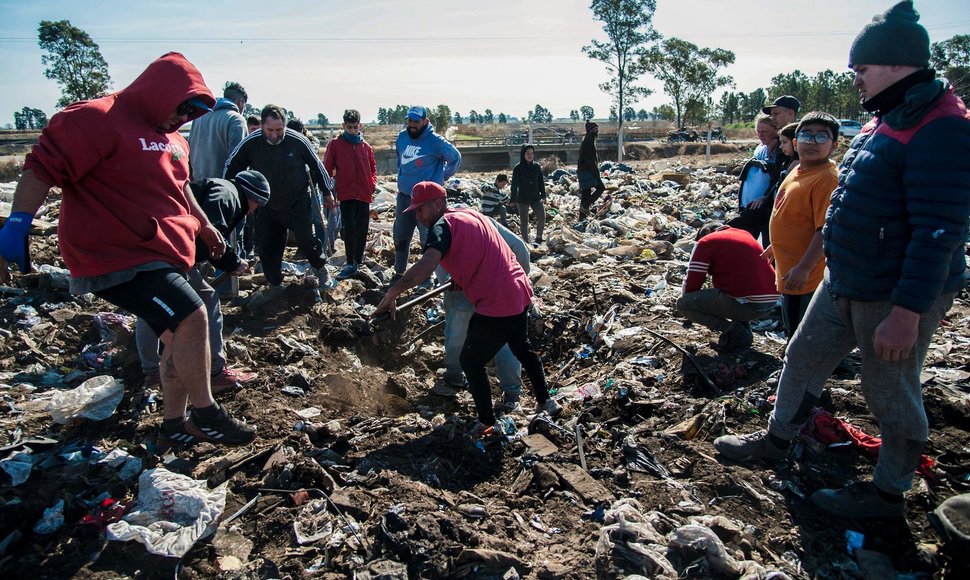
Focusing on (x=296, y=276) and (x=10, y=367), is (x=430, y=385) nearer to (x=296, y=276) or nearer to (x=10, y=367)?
(x=296, y=276)

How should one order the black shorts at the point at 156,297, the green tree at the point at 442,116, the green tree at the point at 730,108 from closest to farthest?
1. the black shorts at the point at 156,297
2. the green tree at the point at 442,116
3. the green tree at the point at 730,108

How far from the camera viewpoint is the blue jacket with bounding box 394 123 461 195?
6.24 m

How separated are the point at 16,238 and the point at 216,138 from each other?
3617 mm

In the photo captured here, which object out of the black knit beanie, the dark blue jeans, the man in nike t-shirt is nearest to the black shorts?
the dark blue jeans

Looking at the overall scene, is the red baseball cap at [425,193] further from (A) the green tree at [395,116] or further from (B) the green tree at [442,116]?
(A) the green tree at [395,116]

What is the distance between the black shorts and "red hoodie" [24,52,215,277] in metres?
0.08

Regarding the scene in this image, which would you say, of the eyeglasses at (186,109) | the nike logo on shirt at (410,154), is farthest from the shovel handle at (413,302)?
the nike logo on shirt at (410,154)

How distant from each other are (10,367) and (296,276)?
8.26 feet

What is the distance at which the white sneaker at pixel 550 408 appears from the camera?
3756 mm

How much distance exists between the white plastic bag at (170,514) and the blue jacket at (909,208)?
2.62 meters

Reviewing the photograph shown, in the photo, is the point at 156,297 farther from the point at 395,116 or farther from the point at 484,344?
the point at 395,116

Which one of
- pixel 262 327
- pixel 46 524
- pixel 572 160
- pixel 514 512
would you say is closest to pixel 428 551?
pixel 514 512

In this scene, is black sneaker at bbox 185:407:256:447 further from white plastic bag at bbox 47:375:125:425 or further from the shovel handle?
the shovel handle

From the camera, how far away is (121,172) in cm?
249
